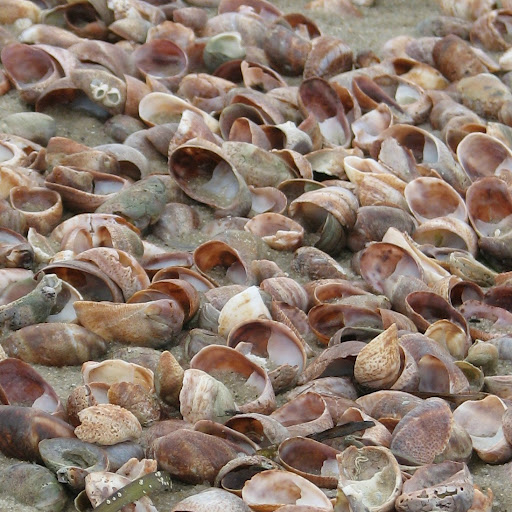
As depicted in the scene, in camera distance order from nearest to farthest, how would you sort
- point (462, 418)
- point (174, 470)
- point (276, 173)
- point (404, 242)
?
point (174, 470) → point (462, 418) → point (404, 242) → point (276, 173)

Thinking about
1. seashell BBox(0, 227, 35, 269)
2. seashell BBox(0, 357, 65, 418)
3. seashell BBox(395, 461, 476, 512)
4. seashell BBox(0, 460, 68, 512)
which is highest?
seashell BBox(395, 461, 476, 512)

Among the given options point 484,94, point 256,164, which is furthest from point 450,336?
point 484,94

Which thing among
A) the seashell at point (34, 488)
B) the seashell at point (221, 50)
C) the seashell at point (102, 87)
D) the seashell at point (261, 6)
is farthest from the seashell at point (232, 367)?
the seashell at point (261, 6)

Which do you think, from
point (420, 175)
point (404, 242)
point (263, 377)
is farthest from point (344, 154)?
point (263, 377)


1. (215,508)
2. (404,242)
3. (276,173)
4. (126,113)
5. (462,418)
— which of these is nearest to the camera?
(215,508)

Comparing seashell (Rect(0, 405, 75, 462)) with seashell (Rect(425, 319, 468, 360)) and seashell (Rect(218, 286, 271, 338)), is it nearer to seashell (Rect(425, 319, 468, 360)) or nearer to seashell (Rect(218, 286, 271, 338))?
seashell (Rect(218, 286, 271, 338))

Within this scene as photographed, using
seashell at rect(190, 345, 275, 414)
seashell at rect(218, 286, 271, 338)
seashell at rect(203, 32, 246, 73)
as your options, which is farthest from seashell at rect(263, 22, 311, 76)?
seashell at rect(190, 345, 275, 414)

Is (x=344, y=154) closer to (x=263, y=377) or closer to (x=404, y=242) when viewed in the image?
(x=404, y=242)
